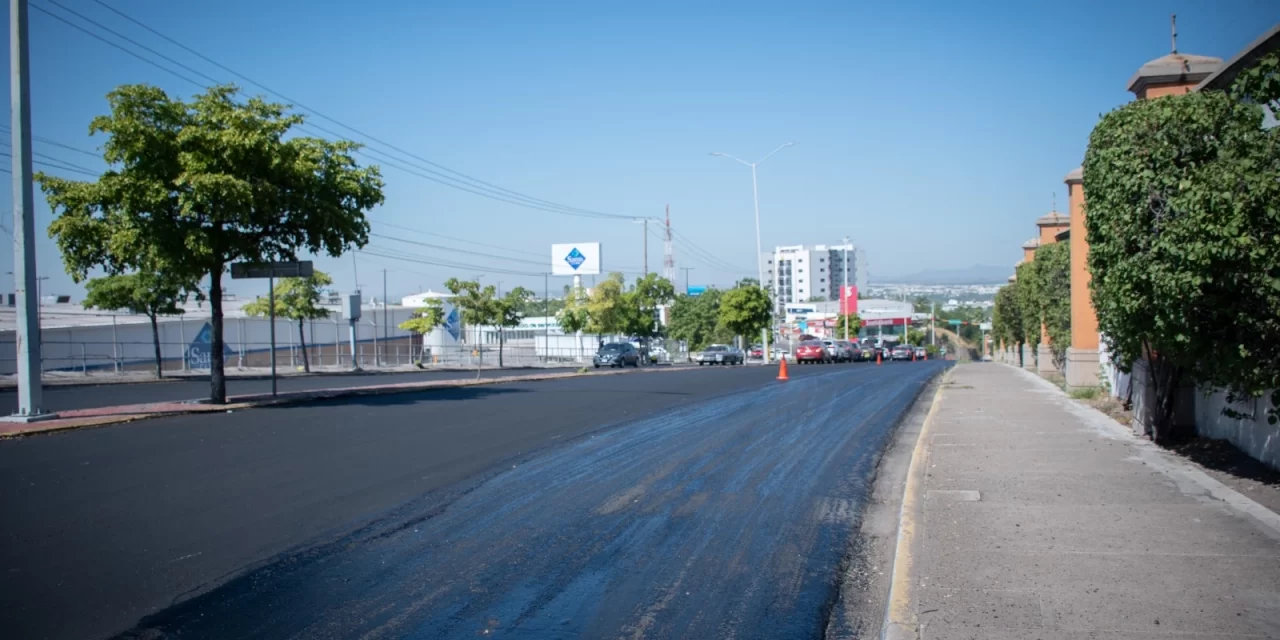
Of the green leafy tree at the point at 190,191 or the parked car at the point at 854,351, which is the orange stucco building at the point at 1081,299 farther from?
the parked car at the point at 854,351

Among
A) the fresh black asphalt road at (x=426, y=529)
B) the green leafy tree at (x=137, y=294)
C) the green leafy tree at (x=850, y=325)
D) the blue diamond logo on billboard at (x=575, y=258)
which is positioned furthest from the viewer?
the green leafy tree at (x=850, y=325)

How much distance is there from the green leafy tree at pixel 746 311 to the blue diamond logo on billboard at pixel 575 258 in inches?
744

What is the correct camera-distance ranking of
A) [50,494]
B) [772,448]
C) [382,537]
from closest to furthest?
[382,537] < [50,494] < [772,448]

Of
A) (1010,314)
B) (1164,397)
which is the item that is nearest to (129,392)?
(1164,397)

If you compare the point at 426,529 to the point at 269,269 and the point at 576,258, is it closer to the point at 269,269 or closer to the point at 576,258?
the point at 269,269

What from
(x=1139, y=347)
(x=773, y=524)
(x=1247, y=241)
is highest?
(x=1247, y=241)

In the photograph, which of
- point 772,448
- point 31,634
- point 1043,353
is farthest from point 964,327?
point 31,634

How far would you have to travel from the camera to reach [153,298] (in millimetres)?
34219

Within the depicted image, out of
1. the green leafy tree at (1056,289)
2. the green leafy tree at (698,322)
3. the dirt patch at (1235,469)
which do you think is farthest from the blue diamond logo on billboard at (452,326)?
the dirt patch at (1235,469)

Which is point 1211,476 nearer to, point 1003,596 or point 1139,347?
point 1139,347

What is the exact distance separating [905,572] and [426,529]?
161 inches

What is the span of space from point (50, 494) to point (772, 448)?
9.01m

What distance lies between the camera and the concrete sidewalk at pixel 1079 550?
546 cm

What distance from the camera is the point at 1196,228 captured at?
27.0 feet
